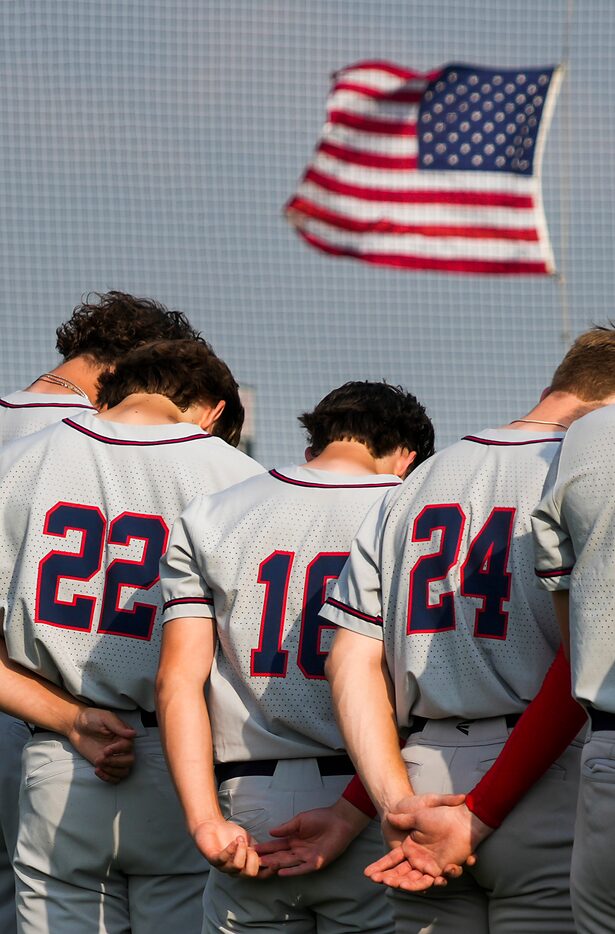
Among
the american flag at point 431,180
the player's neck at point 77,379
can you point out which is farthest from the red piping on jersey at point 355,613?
the american flag at point 431,180

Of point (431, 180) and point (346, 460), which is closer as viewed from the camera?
point (346, 460)

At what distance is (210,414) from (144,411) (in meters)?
0.20

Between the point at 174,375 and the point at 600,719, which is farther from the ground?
the point at 174,375

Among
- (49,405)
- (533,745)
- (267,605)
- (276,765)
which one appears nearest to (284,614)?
(267,605)

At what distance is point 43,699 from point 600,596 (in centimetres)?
160

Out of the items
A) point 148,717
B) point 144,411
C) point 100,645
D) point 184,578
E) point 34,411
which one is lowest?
point 148,717

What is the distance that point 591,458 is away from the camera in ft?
7.27

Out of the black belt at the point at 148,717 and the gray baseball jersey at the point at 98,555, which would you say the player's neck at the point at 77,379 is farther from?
the black belt at the point at 148,717

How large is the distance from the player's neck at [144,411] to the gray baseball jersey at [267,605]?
19.2 inches

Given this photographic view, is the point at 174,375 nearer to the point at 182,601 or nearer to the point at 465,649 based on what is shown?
the point at 182,601

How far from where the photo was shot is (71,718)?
3227mm

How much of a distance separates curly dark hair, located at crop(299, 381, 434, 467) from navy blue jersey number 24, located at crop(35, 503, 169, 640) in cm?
47

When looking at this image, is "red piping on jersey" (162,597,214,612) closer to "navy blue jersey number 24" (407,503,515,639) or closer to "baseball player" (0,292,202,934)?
"navy blue jersey number 24" (407,503,515,639)

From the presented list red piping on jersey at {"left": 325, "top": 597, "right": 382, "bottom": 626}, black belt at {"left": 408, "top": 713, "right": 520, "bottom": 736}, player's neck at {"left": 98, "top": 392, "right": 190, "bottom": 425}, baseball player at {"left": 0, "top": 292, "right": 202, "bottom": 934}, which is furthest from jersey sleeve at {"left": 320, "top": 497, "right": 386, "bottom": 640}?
baseball player at {"left": 0, "top": 292, "right": 202, "bottom": 934}
